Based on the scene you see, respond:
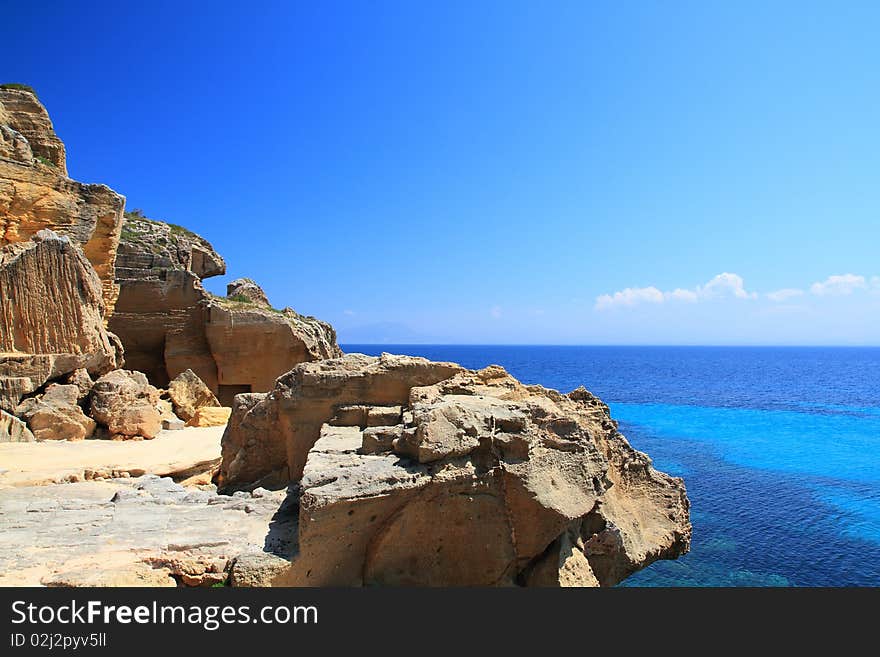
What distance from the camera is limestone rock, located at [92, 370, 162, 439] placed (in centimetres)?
1088

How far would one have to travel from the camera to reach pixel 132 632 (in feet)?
10.6

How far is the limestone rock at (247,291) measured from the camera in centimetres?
1902

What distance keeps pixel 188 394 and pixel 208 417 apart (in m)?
1.16

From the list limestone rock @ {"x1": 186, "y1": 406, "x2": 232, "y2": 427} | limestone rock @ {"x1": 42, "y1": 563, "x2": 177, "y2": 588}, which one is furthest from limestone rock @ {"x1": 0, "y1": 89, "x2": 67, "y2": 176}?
limestone rock @ {"x1": 42, "y1": 563, "x2": 177, "y2": 588}

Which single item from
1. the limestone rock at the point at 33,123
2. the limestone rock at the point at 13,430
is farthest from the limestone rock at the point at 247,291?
the limestone rock at the point at 13,430

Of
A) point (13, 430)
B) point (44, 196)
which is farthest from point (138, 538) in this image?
point (44, 196)

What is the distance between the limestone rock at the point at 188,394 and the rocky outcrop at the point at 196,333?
1068 mm

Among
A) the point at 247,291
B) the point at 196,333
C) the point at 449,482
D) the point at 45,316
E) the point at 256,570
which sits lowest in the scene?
the point at 256,570

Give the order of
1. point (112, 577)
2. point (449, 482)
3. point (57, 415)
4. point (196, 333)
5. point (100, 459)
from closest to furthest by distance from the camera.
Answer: point (112, 577)
point (449, 482)
point (100, 459)
point (57, 415)
point (196, 333)

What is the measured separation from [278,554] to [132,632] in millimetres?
1148

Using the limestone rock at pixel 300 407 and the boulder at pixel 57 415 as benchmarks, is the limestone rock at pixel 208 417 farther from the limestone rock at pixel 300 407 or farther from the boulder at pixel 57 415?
the limestone rock at pixel 300 407

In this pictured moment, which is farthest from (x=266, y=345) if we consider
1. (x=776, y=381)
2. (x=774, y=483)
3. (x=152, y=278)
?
(x=776, y=381)

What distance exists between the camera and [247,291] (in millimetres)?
19453

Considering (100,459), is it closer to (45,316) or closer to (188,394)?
(45,316)
